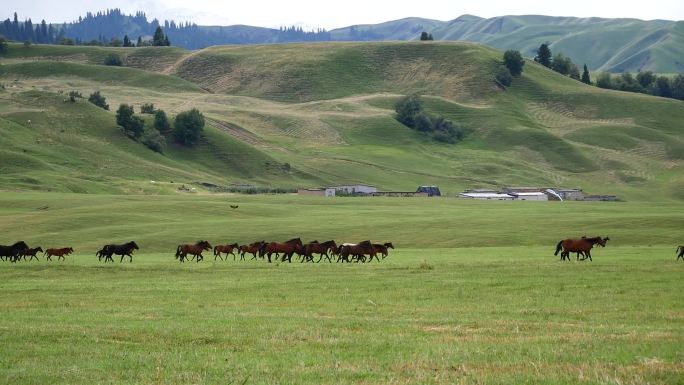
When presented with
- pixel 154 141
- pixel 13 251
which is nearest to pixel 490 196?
pixel 154 141

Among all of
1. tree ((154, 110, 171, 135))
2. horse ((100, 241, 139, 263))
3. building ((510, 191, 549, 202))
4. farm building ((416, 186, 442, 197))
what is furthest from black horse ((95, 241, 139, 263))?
tree ((154, 110, 171, 135))

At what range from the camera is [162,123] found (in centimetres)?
17125

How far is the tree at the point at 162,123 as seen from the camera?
17112 cm

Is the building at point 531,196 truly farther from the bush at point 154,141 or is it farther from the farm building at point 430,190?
the bush at point 154,141

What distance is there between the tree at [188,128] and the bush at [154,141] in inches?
222

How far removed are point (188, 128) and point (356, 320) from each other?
498ft

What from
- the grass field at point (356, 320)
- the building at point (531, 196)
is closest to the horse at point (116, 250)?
the grass field at point (356, 320)

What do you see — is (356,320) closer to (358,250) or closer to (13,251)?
(358,250)

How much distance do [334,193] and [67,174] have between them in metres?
36.3

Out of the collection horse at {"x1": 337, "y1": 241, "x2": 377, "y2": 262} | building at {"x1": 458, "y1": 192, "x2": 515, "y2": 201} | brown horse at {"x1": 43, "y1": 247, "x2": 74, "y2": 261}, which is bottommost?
building at {"x1": 458, "y1": 192, "x2": 515, "y2": 201}

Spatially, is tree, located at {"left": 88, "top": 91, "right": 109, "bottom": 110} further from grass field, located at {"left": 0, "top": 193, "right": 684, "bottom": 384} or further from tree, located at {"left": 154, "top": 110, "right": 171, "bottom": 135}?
grass field, located at {"left": 0, "top": 193, "right": 684, "bottom": 384}

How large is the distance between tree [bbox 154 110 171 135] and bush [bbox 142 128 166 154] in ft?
20.8

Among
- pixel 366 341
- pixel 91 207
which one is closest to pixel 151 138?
pixel 91 207

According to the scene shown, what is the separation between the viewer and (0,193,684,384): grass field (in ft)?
48.7
